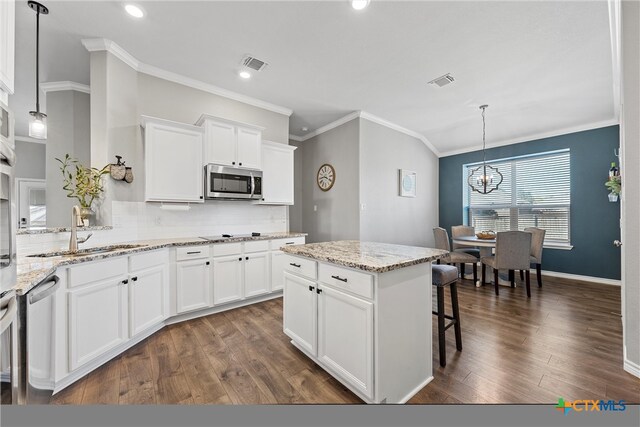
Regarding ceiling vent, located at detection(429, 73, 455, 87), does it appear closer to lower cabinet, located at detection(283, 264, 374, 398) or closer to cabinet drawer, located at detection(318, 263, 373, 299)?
cabinet drawer, located at detection(318, 263, 373, 299)

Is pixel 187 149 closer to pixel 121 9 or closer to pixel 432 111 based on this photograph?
pixel 121 9

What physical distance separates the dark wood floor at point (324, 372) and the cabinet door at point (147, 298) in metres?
0.19

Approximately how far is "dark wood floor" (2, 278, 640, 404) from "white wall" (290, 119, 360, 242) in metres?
2.10

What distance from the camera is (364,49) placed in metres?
2.56

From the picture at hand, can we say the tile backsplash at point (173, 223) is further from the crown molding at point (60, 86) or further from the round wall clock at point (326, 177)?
the crown molding at point (60, 86)

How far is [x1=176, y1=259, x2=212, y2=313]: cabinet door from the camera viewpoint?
8.32 feet

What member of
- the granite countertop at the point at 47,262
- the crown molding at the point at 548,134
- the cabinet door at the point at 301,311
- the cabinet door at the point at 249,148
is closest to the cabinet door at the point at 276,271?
the granite countertop at the point at 47,262

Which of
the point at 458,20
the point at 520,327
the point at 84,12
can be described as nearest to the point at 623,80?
the point at 458,20

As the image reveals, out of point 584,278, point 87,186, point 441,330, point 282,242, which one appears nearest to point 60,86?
point 87,186

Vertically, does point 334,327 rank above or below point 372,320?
below

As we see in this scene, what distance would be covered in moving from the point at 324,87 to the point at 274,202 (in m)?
1.75

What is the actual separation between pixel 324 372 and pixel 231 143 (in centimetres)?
269

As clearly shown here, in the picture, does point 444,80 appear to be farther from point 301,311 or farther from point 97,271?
point 97,271

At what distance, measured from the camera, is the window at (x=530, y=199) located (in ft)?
14.4
